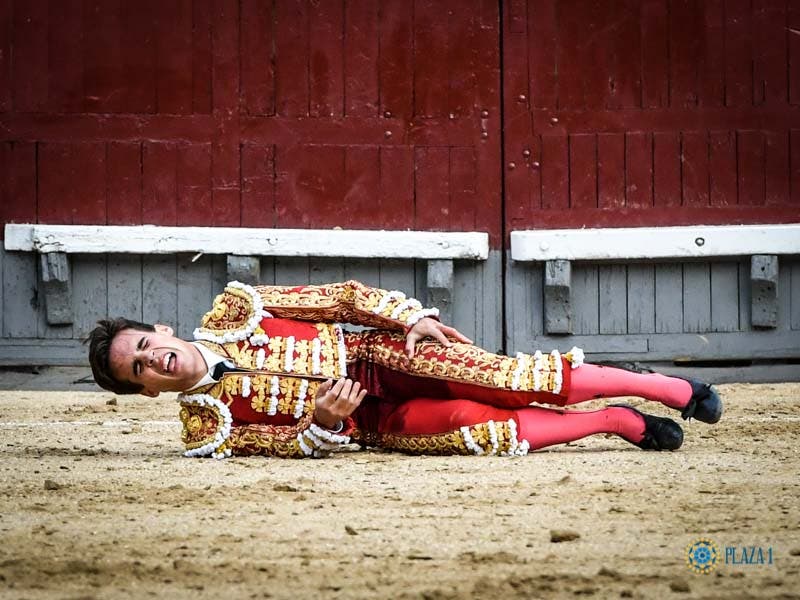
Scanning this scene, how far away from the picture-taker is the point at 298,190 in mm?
7352

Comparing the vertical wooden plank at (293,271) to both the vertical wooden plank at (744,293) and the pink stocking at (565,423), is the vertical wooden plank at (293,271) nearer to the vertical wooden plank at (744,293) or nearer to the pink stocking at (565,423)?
the vertical wooden plank at (744,293)

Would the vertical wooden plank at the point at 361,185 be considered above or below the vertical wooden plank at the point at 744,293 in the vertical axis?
above

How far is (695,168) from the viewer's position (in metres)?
7.32

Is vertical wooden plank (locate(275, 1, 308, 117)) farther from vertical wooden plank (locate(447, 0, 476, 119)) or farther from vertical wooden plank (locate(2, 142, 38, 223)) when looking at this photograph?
vertical wooden plank (locate(2, 142, 38, 223))

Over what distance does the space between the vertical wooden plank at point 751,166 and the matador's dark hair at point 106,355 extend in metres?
4.06

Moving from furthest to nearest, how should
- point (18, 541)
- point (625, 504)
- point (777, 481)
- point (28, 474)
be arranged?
point (28, 474) → point (777, 481) → point (625, 504) → point (18, 541)

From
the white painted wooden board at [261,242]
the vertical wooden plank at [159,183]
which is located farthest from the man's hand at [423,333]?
the vertical wooden plank at [159,183]

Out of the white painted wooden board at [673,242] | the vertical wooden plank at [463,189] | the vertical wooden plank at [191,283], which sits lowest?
the vertical wooden plank at [191,283]

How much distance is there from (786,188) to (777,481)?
3.73 meters

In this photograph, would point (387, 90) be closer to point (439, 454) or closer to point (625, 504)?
point (439, 454)

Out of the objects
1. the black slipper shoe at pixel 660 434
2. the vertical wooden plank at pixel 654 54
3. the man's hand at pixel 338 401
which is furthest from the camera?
the vertical wooden plank at pixel 654 54

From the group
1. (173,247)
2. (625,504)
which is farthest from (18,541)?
(173,247)

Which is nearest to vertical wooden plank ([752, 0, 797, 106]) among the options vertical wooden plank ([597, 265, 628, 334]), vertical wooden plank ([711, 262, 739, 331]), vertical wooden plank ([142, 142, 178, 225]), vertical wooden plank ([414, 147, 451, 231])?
vertical wooden plank ([711, 262, 739, 331])

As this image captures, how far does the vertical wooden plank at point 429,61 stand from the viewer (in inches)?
288
